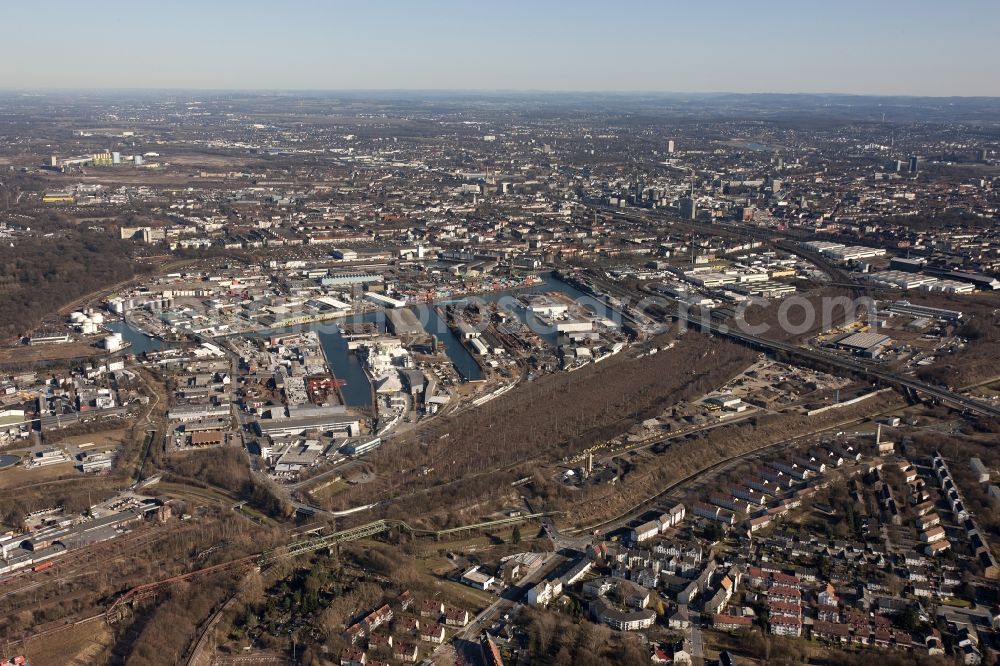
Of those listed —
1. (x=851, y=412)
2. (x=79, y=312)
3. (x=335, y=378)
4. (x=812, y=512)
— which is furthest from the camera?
(x=79, y=312)

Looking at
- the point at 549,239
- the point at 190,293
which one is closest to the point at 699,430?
the point at 190,293

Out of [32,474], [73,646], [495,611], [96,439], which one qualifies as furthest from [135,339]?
[495,611]

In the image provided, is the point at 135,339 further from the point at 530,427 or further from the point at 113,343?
the point at 530,427

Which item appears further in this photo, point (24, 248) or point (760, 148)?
point (760, 148)

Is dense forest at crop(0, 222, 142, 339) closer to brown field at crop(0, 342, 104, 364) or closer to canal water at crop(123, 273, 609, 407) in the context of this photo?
brown field at crop(0, 342, 104, 364)

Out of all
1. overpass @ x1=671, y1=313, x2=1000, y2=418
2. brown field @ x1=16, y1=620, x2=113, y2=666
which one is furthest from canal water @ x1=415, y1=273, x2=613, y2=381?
brown field @ x1=16, y1=620, x2=113, y2=666

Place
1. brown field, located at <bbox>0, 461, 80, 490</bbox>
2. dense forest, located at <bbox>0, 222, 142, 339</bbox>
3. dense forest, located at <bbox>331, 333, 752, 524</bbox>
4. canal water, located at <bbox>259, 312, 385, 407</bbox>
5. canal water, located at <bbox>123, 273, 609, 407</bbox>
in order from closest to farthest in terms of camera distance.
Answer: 1. dense forest, located at <bbox>331, 333, 752, 524</bbox>
2. brown field, located at <bbox>0, 461, 80, 490</bbox>
3. canal water, located at <bbox>259, 312, 385, 407</bbox>
4. canal water, located at <bbox>123, 273, 609, 407</bbox>
5. dense forest, located at <bbox>0, 222, 142, 339</bbox>

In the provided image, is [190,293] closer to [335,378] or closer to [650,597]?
[335,378]

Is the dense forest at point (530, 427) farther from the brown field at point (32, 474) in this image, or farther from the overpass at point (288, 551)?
the brown field at point (32, 474)
